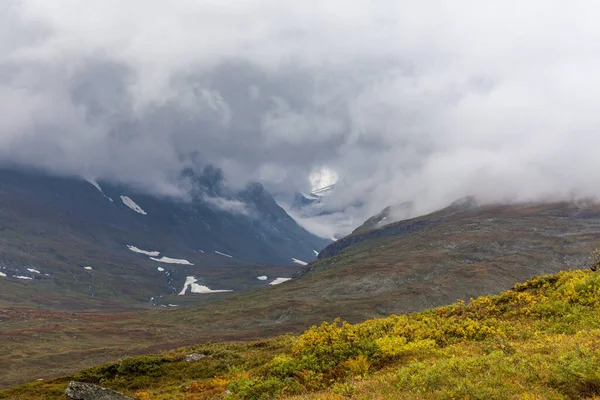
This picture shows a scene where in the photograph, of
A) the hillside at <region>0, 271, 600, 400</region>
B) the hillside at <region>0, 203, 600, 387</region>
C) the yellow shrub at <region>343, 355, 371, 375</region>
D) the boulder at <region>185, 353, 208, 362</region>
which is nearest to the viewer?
the hillside at <region>0, 271, 600, 400</region>

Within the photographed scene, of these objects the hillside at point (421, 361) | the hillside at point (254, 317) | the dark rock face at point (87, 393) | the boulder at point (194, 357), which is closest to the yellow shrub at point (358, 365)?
the hillside at point (421, 361)

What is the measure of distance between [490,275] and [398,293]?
41.1 meters

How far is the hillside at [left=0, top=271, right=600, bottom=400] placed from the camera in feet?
38.3

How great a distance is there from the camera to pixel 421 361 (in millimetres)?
16453

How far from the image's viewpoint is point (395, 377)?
13.8 m

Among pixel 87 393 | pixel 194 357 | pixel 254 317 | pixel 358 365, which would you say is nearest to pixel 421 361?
pixel 358 365

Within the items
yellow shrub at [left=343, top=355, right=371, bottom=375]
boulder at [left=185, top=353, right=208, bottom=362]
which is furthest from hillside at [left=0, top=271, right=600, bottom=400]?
boulder at [left=185, top=353, right=208, bottom=362]

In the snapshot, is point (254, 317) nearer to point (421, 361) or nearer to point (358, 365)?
point (358, 365)

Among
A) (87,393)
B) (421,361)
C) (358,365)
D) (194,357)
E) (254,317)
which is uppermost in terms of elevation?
(421,361)

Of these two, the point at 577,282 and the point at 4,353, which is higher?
the point at 577,282

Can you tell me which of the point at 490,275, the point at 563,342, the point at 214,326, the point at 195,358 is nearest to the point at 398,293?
the point at 490,275

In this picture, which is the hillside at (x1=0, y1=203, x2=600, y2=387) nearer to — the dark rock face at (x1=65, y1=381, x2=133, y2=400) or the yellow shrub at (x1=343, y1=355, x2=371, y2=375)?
the dark rock face at (x1=65, y1=381, x2=133, y2=400)

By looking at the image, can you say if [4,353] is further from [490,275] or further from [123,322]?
[490,275]

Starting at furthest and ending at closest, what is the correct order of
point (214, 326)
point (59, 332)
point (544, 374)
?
point (214, 326)
point (59, 332)
point (544, 374)
